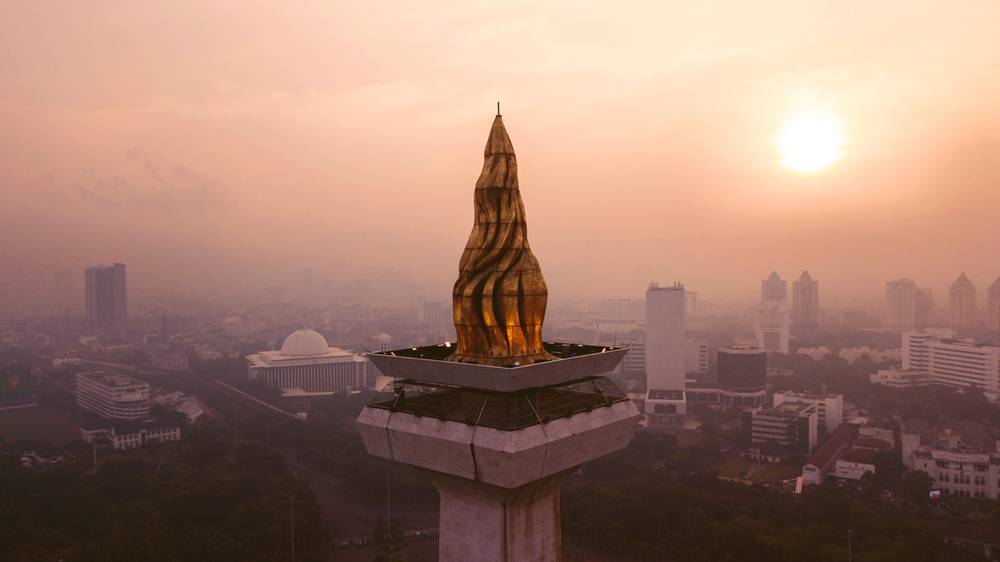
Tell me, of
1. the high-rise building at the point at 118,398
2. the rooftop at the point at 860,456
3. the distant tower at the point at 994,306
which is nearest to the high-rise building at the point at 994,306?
the distant tower at the point at 994,306

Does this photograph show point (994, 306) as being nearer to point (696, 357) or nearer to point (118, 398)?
point (696, 357)

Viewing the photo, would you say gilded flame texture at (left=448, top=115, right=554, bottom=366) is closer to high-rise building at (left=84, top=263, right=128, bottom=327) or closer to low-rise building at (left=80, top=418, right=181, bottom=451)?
low-rise building at (left=80, top=418, right=181, bottom=451)

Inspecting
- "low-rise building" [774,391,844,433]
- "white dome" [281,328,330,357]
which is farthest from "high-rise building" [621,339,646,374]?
"white dome" [281,328,330,357]

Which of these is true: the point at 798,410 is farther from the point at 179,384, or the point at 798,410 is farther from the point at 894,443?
the point at 179,384

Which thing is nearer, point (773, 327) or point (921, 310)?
point (773, 327)

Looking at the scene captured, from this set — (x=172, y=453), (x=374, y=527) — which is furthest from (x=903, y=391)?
(x=172, y=453)

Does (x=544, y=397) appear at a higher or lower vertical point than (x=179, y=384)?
higher

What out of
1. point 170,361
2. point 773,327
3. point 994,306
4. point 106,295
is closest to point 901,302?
point 994,306
